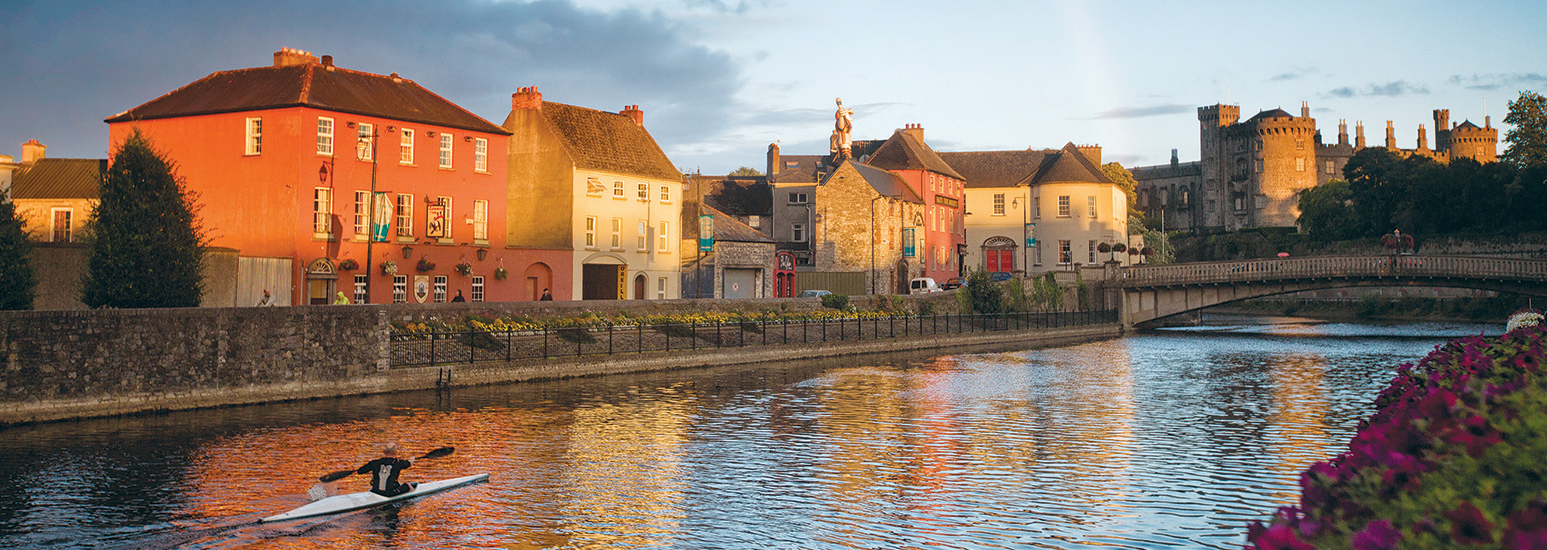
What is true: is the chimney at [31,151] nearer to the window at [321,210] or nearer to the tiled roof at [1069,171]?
the window at [321,210]

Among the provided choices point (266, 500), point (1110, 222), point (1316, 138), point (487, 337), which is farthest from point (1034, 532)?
point (1316, 138)

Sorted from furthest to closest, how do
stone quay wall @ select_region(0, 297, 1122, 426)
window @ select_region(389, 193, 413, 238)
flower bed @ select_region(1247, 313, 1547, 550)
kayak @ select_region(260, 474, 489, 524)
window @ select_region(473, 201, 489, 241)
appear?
window @ select_region(473, 201, 489, 241), window @ select_region(389, 193, 413, 238), stone quay wall @ select_region(0, 297, 1122, 426), kayak @ select_region(260, 474, 489, 524), flower bed @ select_region(1247, 313, 1547, 550)

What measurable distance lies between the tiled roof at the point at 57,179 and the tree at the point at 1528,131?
83057mm

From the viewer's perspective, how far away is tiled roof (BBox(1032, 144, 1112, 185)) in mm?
86312

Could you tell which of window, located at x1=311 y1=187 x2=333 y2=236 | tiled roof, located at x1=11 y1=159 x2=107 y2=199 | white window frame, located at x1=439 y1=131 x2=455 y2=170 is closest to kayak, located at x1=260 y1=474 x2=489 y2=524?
window, located at x1=311 y1=187 x2=333 y2=236

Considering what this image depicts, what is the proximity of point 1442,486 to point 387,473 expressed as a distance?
12789 mm

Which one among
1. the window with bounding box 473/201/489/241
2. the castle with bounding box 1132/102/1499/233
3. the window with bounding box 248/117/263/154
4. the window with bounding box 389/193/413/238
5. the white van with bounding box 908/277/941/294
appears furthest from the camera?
the castle with bounding box 1132/102/1499/233

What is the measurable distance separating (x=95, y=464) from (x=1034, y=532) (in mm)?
13703

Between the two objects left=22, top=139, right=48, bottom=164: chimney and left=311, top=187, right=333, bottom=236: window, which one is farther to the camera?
left=22, top=139, right=48, bottom=164: chimney

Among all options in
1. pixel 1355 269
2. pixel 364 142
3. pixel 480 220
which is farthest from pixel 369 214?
pixel 1355 269

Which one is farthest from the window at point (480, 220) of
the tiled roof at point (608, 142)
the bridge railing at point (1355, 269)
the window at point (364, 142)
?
the bridge railing at point (1355, 269)

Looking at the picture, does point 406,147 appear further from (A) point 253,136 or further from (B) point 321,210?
(A) point 253,136

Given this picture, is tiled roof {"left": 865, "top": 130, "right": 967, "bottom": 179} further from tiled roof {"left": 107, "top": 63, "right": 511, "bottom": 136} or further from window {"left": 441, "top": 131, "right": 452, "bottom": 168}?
window {"left": 441, "top": 131, "right": 452, "bottom": 168}

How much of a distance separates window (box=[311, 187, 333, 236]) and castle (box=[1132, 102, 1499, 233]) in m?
105
